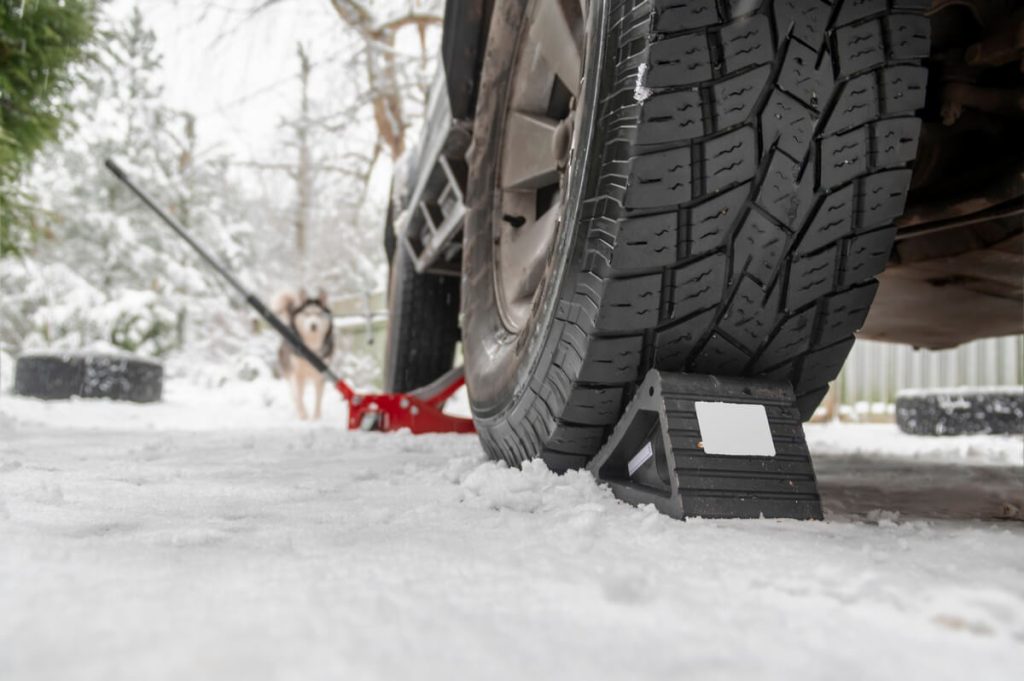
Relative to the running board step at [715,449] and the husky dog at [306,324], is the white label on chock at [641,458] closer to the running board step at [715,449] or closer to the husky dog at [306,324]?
the running board step at [715,449]

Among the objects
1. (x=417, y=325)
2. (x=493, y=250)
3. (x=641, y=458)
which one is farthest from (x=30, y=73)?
(x=641, y=458)

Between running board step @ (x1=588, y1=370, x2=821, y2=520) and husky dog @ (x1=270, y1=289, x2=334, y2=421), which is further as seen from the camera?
husky dog @ (x1=270, y1=289, x2=334, y2=421)

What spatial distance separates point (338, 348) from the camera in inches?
483

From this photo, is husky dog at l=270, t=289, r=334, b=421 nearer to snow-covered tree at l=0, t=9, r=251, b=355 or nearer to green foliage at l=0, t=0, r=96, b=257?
green foliage at l=0, t=0, r=96, b=257

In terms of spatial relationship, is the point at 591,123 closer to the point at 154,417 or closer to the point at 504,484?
the point at 504,484

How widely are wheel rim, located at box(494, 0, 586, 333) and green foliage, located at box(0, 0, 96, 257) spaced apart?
268 cm

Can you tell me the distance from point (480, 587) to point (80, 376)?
20.0ft

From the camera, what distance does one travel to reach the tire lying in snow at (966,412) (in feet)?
12.1

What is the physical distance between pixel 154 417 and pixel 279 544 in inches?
181

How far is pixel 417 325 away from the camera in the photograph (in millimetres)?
2789

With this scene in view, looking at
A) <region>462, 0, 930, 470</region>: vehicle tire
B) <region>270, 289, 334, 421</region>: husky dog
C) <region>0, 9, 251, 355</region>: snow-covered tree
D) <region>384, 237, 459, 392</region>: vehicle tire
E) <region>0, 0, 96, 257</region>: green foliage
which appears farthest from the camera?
<region>0, 9, 251, 355</region>: snow-covered tree

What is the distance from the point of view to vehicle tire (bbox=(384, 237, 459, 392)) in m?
2.72

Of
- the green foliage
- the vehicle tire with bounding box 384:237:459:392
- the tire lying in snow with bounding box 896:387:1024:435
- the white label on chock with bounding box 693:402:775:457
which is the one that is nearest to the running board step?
the white label on chock with bounding box 693:402:775:457

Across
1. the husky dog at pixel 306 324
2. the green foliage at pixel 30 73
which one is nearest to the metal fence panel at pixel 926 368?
the husky dog at pixel 306 324
